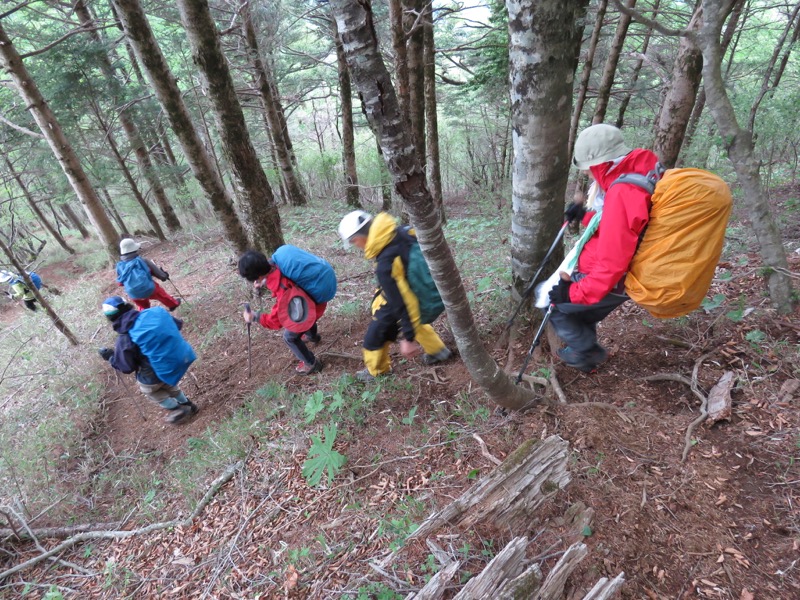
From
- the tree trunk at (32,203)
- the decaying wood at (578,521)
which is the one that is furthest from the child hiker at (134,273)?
the tree trunk at (32,203)

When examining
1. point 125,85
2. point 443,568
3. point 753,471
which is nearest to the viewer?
point 443,568

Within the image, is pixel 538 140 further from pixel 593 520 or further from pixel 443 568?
pixel 443 568

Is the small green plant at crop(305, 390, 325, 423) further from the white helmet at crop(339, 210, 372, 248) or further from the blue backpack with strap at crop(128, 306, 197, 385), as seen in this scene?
the blue backpack with strap at crop(128, 306, 197, 385)

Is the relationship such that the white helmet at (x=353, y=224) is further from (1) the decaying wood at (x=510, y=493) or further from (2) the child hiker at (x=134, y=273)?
(2) the child hiker at (x=134, y=273)

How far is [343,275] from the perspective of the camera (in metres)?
7.73

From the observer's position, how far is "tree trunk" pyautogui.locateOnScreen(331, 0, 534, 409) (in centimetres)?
169

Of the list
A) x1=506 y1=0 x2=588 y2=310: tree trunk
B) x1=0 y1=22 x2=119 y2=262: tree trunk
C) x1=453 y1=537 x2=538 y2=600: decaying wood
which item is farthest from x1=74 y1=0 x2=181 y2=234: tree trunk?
x1=453 y1=537 x2=538 y2=600: decaying wood

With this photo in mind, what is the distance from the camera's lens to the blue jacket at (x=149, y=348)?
465cm

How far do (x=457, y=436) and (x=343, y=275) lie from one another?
509cm

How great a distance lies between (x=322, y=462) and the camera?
122 inches

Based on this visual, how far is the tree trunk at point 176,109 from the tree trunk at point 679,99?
22.3 feet

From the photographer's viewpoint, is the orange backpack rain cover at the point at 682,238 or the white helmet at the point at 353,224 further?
the white helmet at the point at 353,224

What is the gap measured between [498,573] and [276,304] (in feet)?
11.6

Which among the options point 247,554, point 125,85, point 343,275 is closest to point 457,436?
point 247,554
